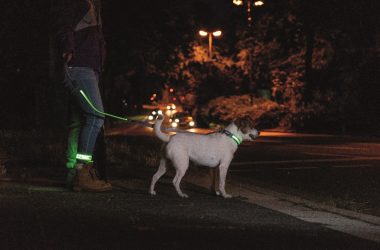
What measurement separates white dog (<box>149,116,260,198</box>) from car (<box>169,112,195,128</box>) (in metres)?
36.1

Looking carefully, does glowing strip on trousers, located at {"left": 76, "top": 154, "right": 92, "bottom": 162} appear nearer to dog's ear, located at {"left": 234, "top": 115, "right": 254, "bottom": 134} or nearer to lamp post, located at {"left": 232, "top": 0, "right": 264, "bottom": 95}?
dog's ear, located at {"left": 234, "top": 115, "right": 254, "bottom": 134}

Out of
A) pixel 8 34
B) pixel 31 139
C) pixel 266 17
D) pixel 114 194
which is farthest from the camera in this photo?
pixel 266 17

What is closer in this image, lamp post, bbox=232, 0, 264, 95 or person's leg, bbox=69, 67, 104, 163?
person's leg, bbox=69, 67, 104, 163

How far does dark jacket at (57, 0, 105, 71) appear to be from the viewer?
24.6 feet

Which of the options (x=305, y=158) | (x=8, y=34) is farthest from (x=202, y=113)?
(x=305, y=158)

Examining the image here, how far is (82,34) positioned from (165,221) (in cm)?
245

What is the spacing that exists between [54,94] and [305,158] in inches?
322

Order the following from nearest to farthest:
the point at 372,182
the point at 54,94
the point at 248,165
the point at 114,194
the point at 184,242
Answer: the point at 184,242
the point at 114,194
the point at 372,182
the point at 248,165
the point at 54,94

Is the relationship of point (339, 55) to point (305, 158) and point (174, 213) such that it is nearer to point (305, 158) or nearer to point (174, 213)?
point (305, 158)

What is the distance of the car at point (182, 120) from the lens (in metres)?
45.8

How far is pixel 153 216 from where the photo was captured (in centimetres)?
646

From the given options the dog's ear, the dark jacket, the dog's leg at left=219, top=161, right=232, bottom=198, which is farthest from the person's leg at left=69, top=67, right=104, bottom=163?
the dog's ear

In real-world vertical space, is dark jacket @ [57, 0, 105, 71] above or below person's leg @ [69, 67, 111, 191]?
A: above

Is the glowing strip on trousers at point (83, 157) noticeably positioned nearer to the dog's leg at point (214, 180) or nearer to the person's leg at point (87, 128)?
the person's leg at point (87, 128)
